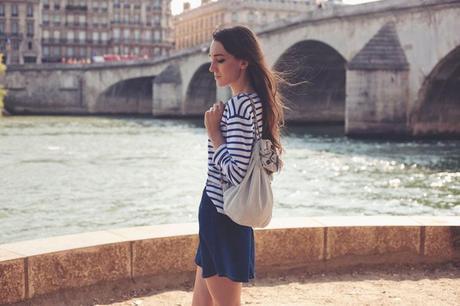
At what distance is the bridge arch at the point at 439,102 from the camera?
27984 mm

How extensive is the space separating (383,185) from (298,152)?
7055 millimetres

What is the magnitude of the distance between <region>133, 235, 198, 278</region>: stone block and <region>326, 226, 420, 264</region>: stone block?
1.04 m

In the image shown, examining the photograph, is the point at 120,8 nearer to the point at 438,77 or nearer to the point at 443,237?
the point at 438,77

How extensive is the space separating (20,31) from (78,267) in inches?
2994

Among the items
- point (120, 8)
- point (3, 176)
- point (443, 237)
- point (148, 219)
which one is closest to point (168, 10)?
point (120, 8)

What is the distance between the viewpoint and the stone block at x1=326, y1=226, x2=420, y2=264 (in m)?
5.46

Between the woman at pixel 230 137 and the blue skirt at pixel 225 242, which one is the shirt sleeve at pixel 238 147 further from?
the blue skirt at pixel 225 242

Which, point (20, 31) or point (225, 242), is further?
point (20, 31)

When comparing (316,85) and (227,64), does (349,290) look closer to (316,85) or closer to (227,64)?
(227,64)

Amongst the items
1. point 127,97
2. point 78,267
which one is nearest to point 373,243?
point 78,267

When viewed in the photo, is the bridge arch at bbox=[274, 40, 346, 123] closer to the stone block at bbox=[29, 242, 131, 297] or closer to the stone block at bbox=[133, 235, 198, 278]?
the stone block at bbox=[133, 235, 198, 278]

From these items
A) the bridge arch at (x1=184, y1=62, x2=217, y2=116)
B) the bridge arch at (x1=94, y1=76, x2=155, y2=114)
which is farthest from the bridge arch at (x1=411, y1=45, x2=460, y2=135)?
the bridge arch at (x1=94, y1=76, x2=155, y2=114)

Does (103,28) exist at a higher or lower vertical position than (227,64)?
higher

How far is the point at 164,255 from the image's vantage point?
5082 mm
